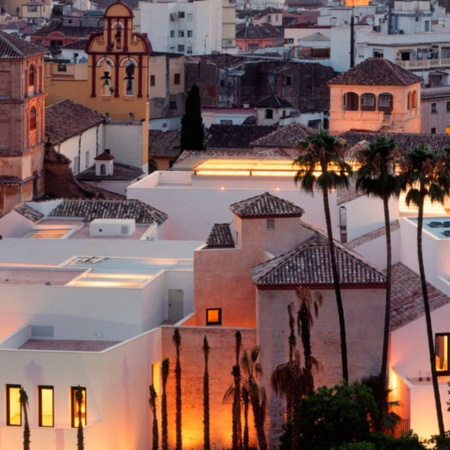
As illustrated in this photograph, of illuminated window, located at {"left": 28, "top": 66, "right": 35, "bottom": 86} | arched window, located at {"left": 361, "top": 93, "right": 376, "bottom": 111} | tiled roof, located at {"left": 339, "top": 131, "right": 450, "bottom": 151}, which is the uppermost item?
illuminated window, located at {"left": 28, "top": 66, "right": 35, "bottom": 86}

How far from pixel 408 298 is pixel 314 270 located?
296cm

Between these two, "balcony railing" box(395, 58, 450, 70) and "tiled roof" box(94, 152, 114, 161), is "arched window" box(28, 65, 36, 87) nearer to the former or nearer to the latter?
"tiled roof" box(94, 152, 114, 161)

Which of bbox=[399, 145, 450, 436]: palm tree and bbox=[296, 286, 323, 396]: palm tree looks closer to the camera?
bbox=[296, 286, 323, 396]: palm tree

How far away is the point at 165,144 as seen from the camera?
8731 cm

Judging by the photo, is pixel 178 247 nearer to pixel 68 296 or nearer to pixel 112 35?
pixel 68 296

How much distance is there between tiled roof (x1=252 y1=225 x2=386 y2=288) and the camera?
142 feet

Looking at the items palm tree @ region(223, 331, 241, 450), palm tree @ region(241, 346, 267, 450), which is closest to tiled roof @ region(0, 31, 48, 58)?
palm tree @ region(223, 331, 241, 450)

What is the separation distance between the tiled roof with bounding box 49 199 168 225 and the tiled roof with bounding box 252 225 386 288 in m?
11.6

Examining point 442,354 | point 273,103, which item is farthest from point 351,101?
point 442,354

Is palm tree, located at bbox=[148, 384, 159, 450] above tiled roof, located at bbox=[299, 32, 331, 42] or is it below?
below

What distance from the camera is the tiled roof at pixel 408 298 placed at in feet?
145

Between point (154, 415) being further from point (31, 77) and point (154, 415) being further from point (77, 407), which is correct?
point (31, 77)

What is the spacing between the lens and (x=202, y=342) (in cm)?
4391

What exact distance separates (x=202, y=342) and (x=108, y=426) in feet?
10.0
